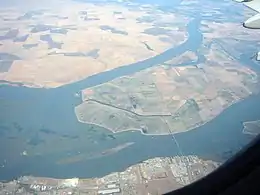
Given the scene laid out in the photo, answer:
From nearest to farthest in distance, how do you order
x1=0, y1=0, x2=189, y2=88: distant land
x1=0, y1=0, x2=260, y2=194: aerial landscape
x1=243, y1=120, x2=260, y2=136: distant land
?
x1=0, y1=0, x2=260, y2=194: aerial landscape < x1=243, y1=120, x2=260, y2=136: distant land < x1=0, y1=0, x2=189, y2=88: distant land

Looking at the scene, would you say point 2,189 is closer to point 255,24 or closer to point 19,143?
point 19,143

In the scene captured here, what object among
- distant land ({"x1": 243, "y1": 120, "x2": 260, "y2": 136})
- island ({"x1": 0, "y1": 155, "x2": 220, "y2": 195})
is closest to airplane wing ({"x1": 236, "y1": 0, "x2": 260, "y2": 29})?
distant land ({"x1": 243, "y1": 120, "x2": 260, "y2": 136})

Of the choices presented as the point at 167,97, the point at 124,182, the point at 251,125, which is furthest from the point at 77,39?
the point at 124,182

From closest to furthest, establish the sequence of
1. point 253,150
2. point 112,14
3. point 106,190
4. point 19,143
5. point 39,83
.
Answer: point 253,150 < point 106,190 < point 19,143 < point 39,83 < point 112,14

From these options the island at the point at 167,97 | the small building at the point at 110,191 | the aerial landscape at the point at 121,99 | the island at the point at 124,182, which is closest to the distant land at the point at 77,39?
the aerial landscape at the point at 121,99

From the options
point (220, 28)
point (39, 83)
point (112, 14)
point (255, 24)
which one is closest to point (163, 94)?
point (255, 24)

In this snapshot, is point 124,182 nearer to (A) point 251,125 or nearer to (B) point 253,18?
(A) point 251,125

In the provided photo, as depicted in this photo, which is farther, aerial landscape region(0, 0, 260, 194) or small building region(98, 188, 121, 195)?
aerial landscape region(0, 0, 260, 194)

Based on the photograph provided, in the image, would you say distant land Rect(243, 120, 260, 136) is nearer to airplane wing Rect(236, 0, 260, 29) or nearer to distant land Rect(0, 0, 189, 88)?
airplane wing Rect(236, 0, 260, 29)
